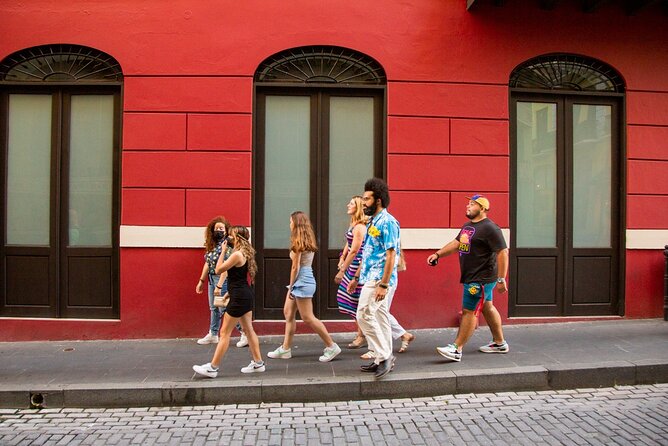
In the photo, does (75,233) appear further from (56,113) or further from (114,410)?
(114,410)

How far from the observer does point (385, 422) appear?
15.7ft

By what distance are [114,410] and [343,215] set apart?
397cm

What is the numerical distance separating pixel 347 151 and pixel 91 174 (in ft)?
11.9

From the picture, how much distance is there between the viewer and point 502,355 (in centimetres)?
634

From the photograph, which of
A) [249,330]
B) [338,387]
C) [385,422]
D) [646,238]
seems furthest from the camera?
[646,238]

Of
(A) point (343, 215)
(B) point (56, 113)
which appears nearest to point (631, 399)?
(A) point (343, 215)

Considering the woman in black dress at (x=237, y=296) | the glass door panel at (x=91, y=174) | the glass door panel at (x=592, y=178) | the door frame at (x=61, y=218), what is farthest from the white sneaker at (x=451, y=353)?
the glass door panel at (x=91, y=174)

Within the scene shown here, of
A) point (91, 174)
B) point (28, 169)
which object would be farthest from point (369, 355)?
point (28, 169)

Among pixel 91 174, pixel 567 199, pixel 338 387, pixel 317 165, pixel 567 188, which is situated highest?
pixel 317 165

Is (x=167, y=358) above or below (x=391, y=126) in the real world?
below

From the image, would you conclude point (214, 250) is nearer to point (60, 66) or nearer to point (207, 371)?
point (207, 371)

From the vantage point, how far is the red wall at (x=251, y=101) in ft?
24.7

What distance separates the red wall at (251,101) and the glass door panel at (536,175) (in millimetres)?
512

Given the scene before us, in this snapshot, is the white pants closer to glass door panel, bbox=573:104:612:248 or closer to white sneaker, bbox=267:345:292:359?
white sneaker, bbox=267:345:292:359
